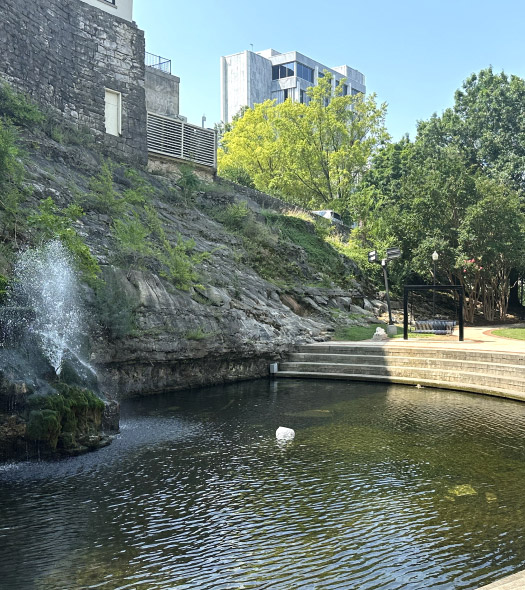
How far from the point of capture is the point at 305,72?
85.2m

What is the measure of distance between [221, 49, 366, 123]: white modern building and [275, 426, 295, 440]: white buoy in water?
256 ft

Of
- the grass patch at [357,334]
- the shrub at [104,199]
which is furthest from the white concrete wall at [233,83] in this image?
the shrub at [104,199]

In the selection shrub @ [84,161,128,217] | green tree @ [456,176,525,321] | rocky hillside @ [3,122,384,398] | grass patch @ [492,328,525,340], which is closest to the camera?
rocky hillside @ [3,122,384,398]

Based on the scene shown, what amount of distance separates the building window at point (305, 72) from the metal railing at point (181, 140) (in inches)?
2592

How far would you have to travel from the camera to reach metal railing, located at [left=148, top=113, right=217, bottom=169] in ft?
70.3

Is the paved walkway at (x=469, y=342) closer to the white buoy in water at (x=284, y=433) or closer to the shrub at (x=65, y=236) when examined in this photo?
the white buoy in water at (x=284, y=433)

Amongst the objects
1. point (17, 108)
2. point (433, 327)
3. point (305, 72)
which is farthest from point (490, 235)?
point (305, 72)

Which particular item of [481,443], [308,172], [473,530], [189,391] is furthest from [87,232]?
[308,172]

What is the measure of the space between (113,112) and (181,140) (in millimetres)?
3498

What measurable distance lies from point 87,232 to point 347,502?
9.76 m

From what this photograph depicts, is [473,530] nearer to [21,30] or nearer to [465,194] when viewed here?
[21,30]

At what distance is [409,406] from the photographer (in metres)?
11.2

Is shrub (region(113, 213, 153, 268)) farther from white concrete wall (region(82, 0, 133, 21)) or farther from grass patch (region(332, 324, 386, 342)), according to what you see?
white concrete wall (region(82, 0, 133, 21))

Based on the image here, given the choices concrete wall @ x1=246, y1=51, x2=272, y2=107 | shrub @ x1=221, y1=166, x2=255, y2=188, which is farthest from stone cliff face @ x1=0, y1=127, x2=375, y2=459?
concrete wall @ x1=246, y1=51, x2=272, y2=107
